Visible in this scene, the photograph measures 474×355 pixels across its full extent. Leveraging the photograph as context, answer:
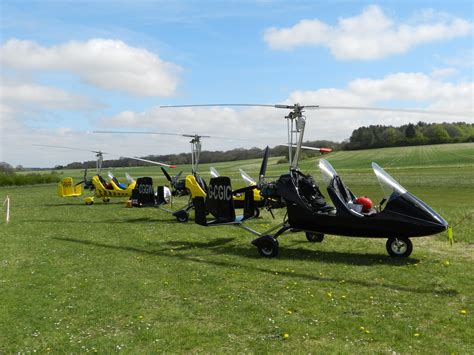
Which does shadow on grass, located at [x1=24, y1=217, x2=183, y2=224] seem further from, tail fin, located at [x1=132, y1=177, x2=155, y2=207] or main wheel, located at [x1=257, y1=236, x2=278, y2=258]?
main wheel, located at [x1=257, y1=236, x2=278, y2=258]

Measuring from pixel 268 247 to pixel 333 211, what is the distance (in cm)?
197

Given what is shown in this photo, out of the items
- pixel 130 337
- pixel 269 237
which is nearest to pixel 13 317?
pixel 130 337

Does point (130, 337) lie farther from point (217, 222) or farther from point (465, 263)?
point (465, 263)

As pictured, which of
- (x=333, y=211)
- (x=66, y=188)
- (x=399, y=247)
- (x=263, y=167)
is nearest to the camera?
(x=399, y=247)

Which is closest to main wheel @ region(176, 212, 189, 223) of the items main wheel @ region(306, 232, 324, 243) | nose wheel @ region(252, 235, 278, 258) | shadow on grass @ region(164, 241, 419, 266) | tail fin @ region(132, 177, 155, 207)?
tail fin @ region(132, 177, 155, 207)

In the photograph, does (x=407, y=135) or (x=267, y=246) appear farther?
(x=407, y=135)

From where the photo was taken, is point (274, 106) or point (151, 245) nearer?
point (274, 106)


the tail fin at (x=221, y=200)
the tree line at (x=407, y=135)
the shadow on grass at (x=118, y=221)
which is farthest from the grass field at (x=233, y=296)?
the tree line at (x=407, y=135)

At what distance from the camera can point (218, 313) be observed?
22.1 ft

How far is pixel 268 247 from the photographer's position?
1081cm

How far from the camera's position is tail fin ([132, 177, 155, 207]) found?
19438 mm

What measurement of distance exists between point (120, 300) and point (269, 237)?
14.9ft

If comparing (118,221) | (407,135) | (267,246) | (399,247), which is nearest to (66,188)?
(118,221)

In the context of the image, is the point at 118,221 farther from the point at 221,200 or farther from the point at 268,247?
the point at 268,247
